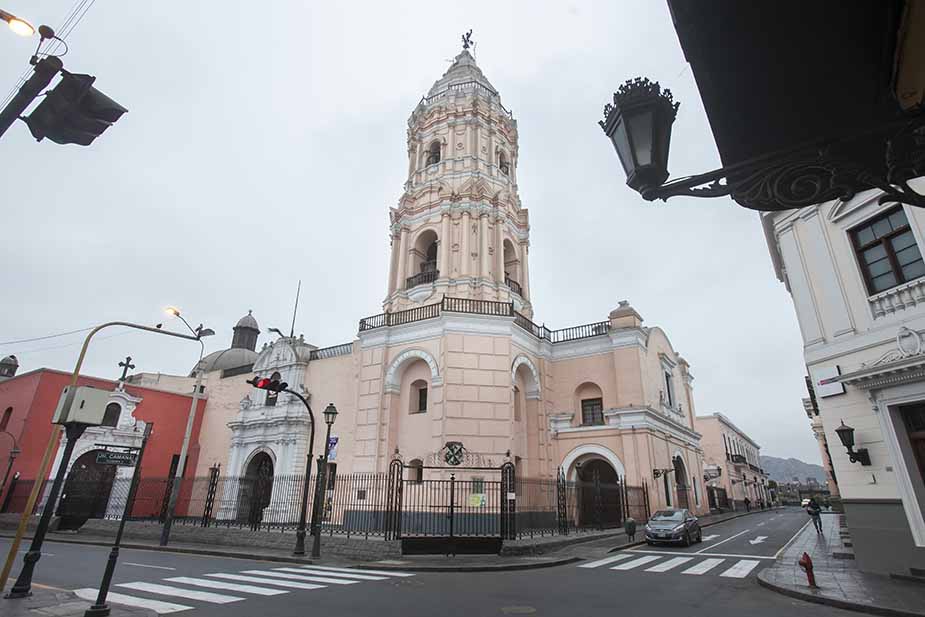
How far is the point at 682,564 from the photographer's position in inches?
460

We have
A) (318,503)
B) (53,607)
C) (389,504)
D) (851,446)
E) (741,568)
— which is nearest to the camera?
(53,607)

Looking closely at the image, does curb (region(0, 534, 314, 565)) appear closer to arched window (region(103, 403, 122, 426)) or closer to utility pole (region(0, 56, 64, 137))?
arched window (region(103, 403, 122, 426))

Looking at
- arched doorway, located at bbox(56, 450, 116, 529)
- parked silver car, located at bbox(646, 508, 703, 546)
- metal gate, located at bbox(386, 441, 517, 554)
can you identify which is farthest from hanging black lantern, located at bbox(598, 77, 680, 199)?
arched doorway, located at bbox(56, 450, 116, 529)

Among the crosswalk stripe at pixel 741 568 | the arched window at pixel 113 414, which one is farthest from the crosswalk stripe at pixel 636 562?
the arched window at pixel 113 414

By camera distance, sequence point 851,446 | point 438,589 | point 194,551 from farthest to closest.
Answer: point 194,551 < point 851,446 < point 438,589

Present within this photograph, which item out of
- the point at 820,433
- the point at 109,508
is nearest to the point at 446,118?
the point at 109,508

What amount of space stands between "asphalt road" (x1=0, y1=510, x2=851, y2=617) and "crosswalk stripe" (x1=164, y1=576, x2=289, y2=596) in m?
0.02

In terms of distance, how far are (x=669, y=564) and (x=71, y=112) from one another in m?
13.8

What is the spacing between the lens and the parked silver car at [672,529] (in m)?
15.5

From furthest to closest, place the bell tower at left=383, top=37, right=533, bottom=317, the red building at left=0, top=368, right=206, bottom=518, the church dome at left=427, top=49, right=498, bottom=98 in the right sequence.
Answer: the church dome at left=427, top=49, right=498, bottom=98 → the bell tower at left=383, top=37, right=533, bottom=317 → the red building at left=0, top=368, right=206, bottom=518

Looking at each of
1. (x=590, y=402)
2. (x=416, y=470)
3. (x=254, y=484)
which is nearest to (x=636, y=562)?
(x=416, y=470)

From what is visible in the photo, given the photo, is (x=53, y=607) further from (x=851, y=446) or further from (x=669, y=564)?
(x=851, y=446)

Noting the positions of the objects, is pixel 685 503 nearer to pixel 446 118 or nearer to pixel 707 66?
pixel 446 118

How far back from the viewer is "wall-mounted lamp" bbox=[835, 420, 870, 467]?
391 inches
